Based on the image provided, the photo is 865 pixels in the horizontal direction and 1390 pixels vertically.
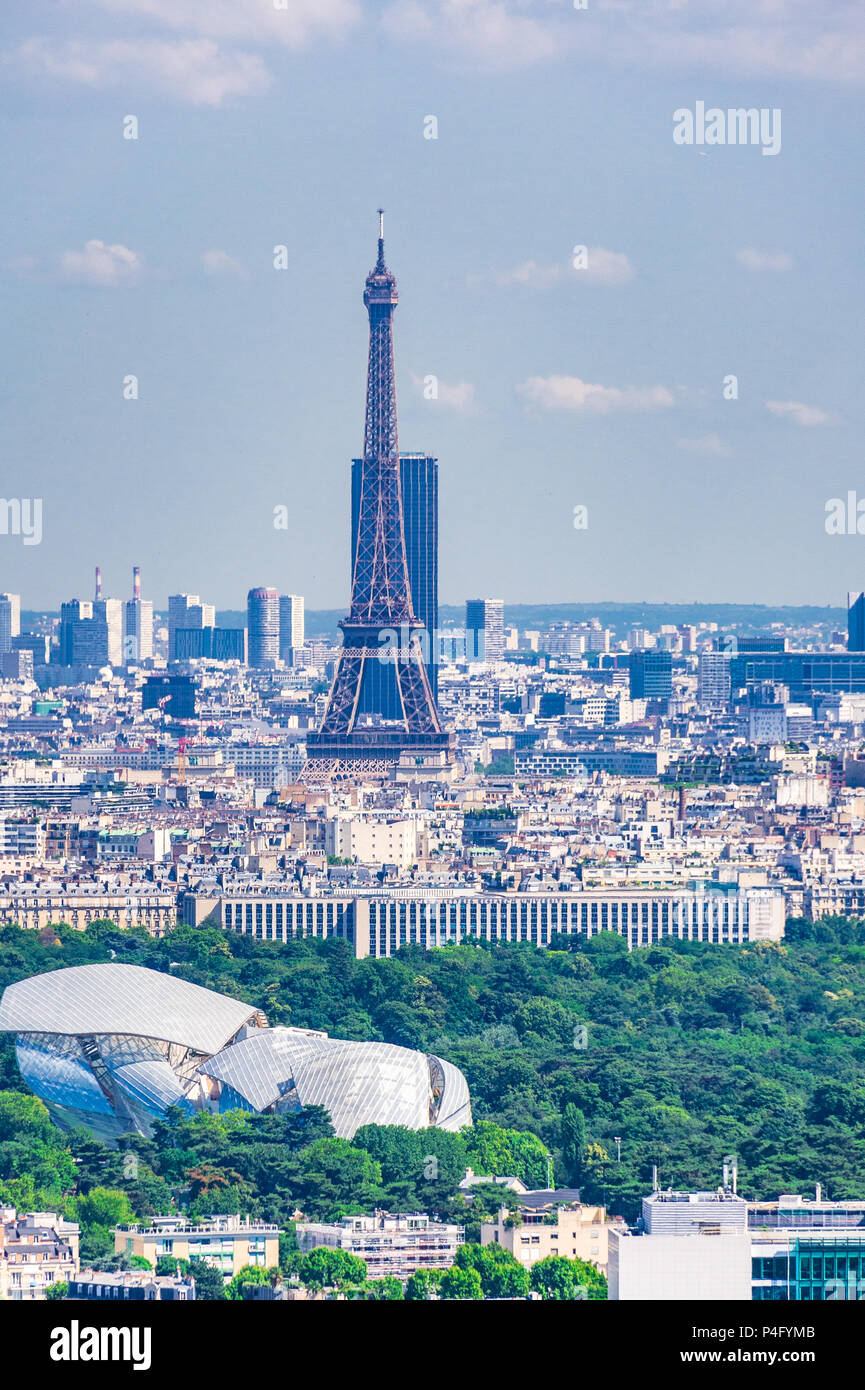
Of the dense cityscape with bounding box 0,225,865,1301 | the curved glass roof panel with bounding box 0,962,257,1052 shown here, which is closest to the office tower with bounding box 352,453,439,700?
the dense cityscape with bounding box 0,225,865,1301

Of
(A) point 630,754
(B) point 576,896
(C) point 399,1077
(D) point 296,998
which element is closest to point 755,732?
(A) point 630,754

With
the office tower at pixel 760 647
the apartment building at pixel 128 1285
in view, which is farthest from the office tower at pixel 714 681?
the apartment building at pixel 128 1285

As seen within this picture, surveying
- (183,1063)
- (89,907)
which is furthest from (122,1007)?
(89,907)

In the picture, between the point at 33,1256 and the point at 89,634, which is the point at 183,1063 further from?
the point at 89,634
